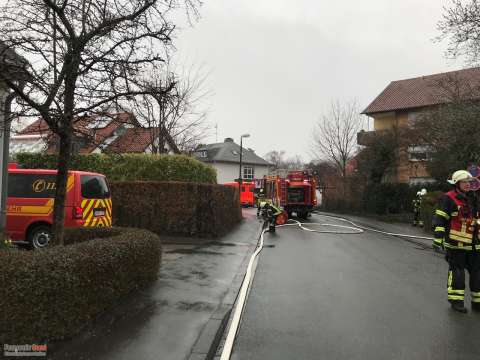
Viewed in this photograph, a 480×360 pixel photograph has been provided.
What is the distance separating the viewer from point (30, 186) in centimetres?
1060

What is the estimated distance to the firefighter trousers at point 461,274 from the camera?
6121 millimetres

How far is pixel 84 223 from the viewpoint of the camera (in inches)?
409

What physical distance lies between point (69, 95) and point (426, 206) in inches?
700

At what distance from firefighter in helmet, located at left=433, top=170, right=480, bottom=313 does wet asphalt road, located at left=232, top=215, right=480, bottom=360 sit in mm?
311

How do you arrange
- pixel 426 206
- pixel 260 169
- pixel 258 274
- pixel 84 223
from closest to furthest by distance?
pixel 258 274, pixel 84 223, pixel 426 206, pixel 260 169

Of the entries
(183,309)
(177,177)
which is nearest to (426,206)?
(177,177)

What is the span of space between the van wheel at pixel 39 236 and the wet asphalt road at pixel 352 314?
5.23 meters

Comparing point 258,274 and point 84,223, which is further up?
point 84,223

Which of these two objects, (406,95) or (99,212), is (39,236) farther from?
(406,95)

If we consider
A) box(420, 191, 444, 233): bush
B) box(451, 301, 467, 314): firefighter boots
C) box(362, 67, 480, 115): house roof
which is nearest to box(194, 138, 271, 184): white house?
box(362, 67, 480, 115): house roof

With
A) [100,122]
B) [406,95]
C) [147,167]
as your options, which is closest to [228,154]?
[406,95]

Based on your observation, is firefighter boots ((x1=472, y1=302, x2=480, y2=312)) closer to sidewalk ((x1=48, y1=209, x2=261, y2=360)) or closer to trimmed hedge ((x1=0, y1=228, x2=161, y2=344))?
sidewalk ((x1=48, y1=209, x2=261, y2=360))

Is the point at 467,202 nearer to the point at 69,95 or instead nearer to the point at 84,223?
the point at 69,95

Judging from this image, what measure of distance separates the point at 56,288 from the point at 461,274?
533 cm
